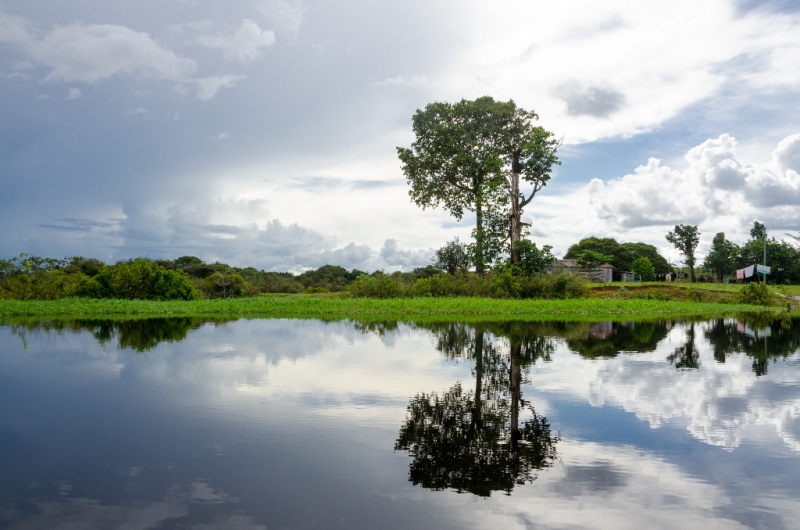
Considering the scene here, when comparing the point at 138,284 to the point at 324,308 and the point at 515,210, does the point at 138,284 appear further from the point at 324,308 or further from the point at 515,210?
the point at 515,210

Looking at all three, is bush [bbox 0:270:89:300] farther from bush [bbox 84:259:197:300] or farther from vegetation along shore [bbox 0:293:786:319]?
vegetation along shore [bbox 0:293:786:319]

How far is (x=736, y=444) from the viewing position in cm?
455

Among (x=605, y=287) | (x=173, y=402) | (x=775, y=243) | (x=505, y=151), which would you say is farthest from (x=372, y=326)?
(x=775, y=243)

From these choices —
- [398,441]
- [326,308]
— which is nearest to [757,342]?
[398,441]

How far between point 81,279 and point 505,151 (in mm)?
24521

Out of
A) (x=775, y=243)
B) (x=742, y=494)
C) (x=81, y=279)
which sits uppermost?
(x=775, y=243)

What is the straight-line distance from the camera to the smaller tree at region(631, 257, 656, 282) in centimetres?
6681

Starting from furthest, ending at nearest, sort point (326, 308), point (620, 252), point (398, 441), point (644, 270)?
1. point (620, 252)
2. point (644, 270)
3. point (326, 308)
4. point (398, 441)

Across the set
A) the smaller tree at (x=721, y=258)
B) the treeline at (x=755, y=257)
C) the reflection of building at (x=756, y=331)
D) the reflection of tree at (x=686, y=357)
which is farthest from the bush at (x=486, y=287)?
the smaller tree at (x=721, y=258)

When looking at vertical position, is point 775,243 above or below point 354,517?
above

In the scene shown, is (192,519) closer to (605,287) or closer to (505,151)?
(505,151)

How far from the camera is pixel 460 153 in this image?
30188mm

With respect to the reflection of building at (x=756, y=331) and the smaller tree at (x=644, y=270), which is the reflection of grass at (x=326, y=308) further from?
the smaller tree at (x=644, y=270)

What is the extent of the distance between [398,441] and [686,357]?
736 cm
